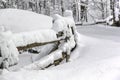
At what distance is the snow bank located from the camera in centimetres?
546

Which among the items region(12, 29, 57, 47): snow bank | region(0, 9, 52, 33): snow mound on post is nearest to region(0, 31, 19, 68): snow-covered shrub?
region(12, 29, 57, 47): snow bank

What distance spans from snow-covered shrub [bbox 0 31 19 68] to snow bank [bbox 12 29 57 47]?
0.75 feet

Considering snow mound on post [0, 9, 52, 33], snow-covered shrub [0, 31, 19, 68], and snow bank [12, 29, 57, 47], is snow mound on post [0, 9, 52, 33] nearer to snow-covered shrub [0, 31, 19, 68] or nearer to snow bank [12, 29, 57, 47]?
snow bank [12, 29, 57, 47]

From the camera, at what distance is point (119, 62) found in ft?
23.6

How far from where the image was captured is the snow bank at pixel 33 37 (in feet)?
17.9

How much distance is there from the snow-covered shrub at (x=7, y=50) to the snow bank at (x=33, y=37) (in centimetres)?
23

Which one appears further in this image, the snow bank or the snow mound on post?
the snow mound on post

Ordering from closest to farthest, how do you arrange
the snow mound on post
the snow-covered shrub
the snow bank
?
the snow-covered shrub
the snow bank
the snow mound on post

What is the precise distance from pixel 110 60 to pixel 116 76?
Result: 2.71 feet

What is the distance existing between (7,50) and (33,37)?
3.75 feet

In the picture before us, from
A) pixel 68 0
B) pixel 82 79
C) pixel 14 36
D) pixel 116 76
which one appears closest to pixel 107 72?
pixel 116 76

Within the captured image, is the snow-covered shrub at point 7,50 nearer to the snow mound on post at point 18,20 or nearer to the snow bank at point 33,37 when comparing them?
the snow bank at point 33,37

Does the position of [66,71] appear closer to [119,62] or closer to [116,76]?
[116,76]

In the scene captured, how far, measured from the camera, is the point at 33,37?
6.09m
